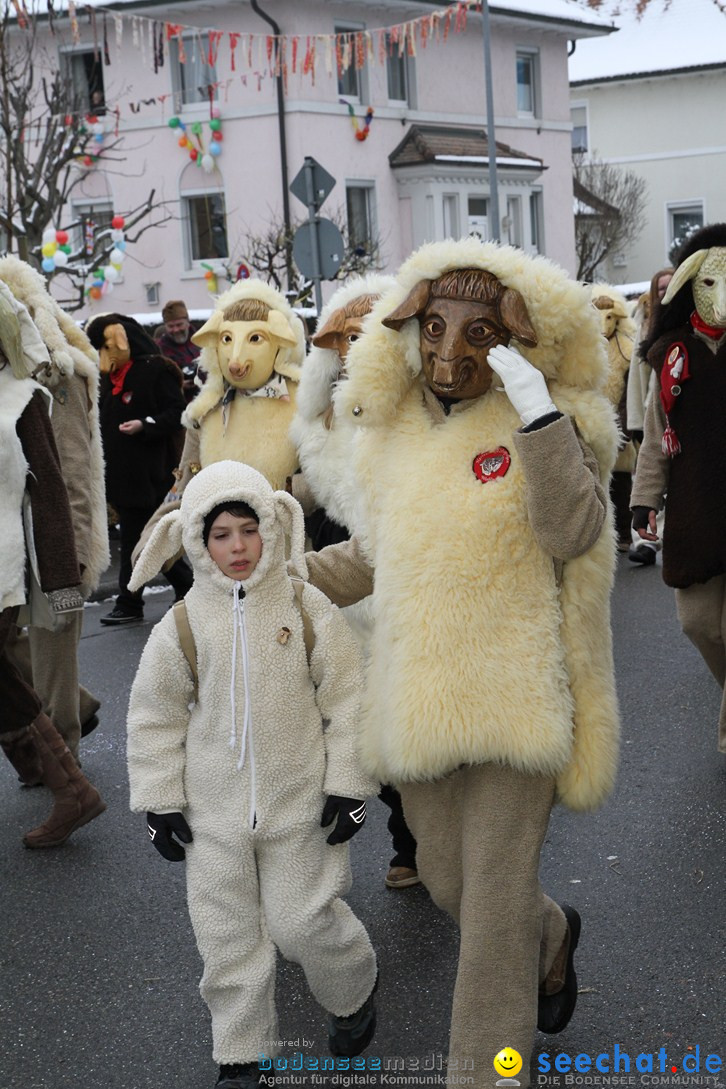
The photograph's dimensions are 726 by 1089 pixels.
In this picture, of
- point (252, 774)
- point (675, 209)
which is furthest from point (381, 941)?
point (675, 209)

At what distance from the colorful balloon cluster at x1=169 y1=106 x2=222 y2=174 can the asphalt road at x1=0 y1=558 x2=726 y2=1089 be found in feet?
83.3

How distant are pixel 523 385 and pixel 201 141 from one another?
28.3 metres

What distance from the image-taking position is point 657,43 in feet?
144

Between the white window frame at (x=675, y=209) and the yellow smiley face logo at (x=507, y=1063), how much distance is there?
42084 millimetres

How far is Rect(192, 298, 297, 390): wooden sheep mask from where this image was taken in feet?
18.5

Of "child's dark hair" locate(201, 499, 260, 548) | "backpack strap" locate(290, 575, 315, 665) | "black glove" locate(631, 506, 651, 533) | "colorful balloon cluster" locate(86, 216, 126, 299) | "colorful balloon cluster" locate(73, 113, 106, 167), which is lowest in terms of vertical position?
"black glove" locate(631, 506, 651, 533)

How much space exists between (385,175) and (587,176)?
12.7 metres

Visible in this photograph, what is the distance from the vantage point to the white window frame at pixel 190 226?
99.9 ft

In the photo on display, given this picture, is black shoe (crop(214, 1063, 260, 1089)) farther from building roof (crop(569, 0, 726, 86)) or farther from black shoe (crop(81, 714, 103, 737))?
building roof (crop(569, 0, 726, 86))

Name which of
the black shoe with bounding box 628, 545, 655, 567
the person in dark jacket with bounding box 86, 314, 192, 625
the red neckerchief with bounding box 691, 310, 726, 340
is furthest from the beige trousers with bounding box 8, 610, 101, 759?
the black shoe with bounding box 628, 545, 655, 567

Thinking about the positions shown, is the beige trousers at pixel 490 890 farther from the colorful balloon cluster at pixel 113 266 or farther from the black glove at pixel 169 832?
the colorful balloon cluster at pixel 113 266

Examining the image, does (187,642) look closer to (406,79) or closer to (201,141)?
(201,141)

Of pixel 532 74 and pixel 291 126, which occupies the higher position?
pixel 532 74

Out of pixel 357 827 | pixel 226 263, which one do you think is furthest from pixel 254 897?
pixel 226 263
